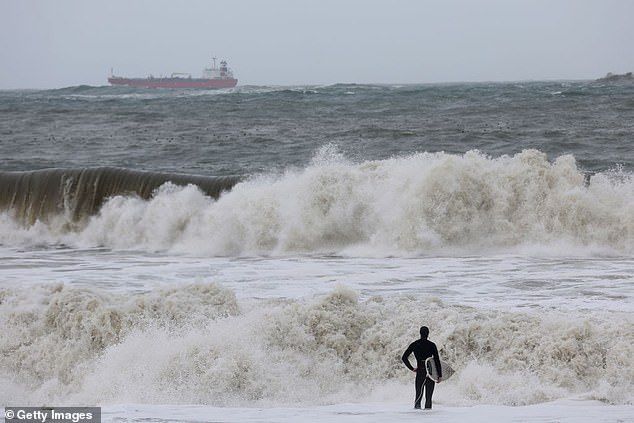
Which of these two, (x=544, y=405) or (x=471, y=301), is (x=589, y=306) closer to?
(x=471, y=301)

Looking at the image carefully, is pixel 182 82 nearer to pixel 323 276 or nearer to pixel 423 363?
pixel 323 276

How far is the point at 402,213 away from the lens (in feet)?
53.6

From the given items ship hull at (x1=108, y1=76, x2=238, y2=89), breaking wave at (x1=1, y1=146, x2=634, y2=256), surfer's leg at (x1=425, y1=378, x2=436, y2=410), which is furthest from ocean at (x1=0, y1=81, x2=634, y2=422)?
ship hull at (x1=108, y1=76, x2=238, y2=89)

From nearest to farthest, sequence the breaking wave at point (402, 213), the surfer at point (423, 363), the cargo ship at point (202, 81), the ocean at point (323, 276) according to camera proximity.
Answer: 1. the surfer at point (423, 363)
2. the ocean at point (323, 276)
3. the breaking wave at point (402, 213)
4. the cargo ship at point (202, 81)

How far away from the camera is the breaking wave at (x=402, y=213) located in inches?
615

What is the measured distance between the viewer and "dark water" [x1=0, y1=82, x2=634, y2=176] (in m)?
25.7

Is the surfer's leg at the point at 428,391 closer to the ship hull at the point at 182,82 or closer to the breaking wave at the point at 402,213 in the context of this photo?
the breaking wave at the point at 402,213

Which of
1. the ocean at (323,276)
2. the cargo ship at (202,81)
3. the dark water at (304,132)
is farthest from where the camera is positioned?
the cargo ship at (202,81)

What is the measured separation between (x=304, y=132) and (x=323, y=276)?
19.3m

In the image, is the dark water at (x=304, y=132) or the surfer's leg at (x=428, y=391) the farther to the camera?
the dark water at (x=304, y=132)

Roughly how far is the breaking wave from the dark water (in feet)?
17.1

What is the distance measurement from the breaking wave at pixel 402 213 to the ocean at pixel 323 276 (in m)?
0.04

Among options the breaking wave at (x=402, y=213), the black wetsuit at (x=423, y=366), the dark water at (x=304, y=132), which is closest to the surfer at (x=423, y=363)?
the black wetsuit at (x=423, y=366)

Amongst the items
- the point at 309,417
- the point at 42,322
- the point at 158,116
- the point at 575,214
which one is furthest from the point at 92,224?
the point at 158,116
